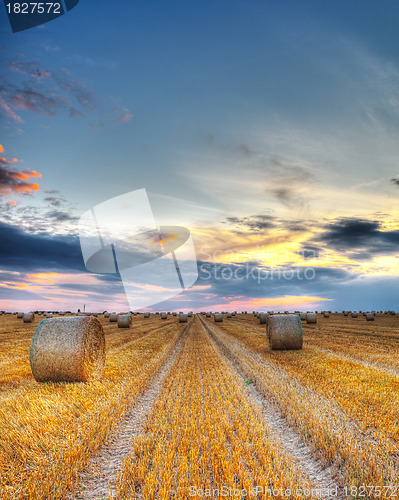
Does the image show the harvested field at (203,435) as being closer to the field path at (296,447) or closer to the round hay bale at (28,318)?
the field path at (296,447)

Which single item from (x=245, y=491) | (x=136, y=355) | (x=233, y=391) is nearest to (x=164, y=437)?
(x=245, y=491)

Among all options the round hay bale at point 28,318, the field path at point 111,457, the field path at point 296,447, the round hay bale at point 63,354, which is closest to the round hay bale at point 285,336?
the field path at point 296,447

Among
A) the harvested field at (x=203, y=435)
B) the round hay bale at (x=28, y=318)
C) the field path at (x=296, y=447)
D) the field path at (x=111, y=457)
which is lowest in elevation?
the field path at (x=111, y=457)

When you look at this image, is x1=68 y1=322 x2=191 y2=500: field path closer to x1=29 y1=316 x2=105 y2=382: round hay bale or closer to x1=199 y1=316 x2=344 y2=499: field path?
x1=199 y1=316 x2=344 y2=499: field path

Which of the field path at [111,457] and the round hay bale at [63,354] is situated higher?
the round hay bale at [63,354]

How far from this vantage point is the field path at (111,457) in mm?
4180

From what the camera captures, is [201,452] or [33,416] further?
[33,416]

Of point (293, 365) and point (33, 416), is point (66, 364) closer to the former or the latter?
point (33, 416)

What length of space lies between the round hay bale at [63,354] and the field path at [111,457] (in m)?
2.86

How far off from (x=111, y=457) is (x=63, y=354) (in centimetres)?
559

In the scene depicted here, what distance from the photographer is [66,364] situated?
9898 millimetres

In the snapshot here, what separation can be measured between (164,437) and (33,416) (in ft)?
8.92

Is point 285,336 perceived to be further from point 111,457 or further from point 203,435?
point 111,457

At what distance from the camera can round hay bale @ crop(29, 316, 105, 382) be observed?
986 cm
